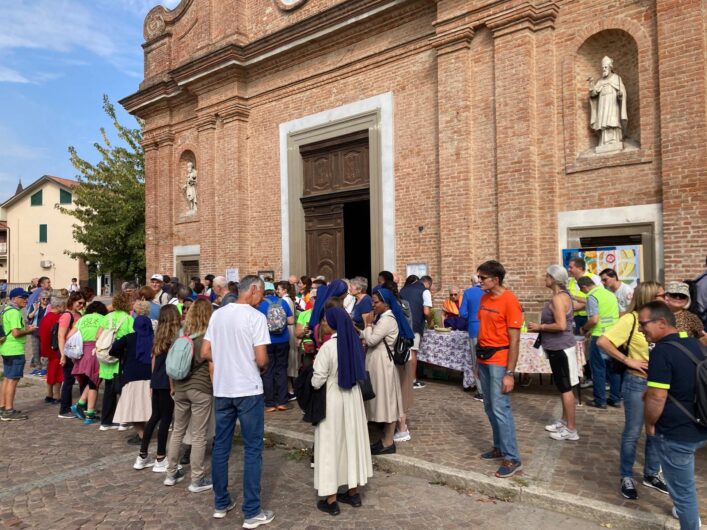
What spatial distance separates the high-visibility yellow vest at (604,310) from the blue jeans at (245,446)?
190 inches

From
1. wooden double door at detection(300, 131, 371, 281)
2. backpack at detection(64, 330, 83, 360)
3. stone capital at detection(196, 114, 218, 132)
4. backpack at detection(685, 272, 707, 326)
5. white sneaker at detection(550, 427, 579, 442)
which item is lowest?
white sneaker at detection(550, 427, 579, 442)

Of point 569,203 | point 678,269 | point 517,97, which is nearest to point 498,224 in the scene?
point 569,203

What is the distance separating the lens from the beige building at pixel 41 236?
42781 millimetres

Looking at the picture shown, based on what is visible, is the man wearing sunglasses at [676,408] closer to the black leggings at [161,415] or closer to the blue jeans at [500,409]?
the blue jeans at [500,409]

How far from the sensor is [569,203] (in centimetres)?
943

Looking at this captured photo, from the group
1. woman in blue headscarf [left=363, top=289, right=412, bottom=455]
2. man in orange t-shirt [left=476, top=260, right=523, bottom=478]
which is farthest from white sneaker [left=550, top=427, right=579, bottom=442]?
woman in blue headscarf [left=363, top=289, right=412, bottom=455]

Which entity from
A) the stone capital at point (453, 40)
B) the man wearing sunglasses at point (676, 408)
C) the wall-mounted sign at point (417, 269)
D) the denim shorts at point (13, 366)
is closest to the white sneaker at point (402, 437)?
the man wearing sunglasses at point (676, 408)

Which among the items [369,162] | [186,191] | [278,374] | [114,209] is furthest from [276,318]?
[114,209]

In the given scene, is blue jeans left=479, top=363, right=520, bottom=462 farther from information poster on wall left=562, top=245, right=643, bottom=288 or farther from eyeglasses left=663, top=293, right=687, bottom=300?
information poster on wall left=562, top=245, right=643, bottom=288

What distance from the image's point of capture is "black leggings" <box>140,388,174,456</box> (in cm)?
530

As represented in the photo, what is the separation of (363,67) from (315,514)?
34.3 ft

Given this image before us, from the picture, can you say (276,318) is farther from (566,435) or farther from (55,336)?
(566,435)

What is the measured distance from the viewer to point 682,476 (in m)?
3.27

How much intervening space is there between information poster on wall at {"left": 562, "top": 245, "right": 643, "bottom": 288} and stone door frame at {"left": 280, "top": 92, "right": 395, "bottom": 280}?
398cm
